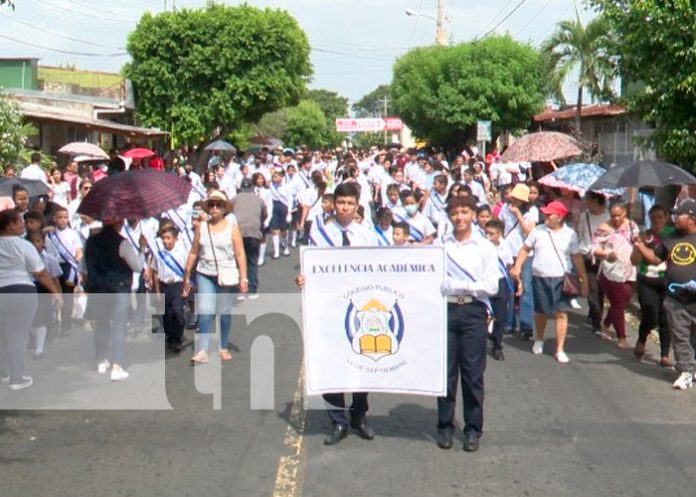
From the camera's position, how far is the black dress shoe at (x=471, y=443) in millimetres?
7066

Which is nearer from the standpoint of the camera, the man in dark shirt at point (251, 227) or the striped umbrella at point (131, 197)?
the striped umbrella at point (131, 197)

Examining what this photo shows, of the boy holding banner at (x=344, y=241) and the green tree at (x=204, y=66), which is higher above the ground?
the green tree at (x=204, y=66)

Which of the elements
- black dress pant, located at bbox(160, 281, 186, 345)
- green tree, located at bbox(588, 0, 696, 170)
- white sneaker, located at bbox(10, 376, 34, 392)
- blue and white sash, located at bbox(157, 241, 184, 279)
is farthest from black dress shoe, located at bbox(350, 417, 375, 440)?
green tree, located at bbox(588, 0, 696, 170)

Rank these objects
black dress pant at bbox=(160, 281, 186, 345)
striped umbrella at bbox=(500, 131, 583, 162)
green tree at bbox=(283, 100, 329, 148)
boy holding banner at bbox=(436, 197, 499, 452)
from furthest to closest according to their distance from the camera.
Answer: green tree at bbox=(283, 100, 329, 148), striped umbrella at bbox=(500, 131, 583, 162), black dress pant at bbox=(160, 281, 186, 345), boy holding banner at bbox=(436, 197, 499, 452)

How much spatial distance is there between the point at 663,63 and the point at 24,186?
7856 millimetres

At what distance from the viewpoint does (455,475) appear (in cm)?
659

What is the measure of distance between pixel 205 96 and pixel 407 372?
102 feet

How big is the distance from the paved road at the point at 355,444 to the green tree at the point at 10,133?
10056 millimetres

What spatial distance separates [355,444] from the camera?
7.27 m

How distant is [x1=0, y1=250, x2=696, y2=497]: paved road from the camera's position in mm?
6425

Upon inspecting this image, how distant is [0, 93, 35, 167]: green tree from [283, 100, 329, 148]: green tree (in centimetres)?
6440

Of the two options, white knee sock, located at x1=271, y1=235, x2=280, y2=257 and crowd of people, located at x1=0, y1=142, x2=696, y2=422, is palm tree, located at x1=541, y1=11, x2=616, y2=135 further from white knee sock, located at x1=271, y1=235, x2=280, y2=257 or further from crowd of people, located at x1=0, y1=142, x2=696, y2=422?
crowd of people, located at x1=0, y1=142, x2=696, y2=422

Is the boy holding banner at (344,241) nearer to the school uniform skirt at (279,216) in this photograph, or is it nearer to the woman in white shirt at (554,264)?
the woman in white shirt at (554,264)

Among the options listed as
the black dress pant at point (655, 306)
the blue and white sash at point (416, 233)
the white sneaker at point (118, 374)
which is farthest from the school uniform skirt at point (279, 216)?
the black dress pant at point (655, 306)
